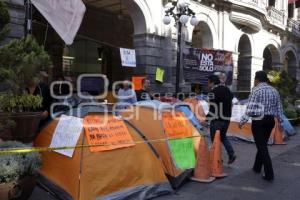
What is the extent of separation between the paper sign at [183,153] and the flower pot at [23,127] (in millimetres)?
2339

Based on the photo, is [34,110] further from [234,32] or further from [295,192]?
[234,32]

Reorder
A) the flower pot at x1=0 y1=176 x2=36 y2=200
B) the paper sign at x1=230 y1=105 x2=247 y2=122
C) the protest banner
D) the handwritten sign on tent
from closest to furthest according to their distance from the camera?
the flower pot at x1=0 y1=176 x2=36 y2=200 → the handwritten sign on tent → the paper sign at x1=230 y1=105 x2=247 y2=122 → the protest banner

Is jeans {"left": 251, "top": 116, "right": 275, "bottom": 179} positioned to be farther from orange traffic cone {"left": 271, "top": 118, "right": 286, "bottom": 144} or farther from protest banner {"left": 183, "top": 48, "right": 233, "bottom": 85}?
protest banner {"left": 183, "top": 48, "right": 233, "bottom": 85}

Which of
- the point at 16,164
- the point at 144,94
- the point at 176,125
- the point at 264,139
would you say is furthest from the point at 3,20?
the point at 144,94

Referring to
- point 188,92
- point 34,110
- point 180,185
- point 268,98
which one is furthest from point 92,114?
point 188,92

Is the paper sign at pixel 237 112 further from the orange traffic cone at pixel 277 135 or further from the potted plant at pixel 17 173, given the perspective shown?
the potted plant at pixel 17 173

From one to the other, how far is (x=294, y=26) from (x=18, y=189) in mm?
28660

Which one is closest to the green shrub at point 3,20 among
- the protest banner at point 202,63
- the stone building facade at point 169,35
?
the stone building facade at point 169,35

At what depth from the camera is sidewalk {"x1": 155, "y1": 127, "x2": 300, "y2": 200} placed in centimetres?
639

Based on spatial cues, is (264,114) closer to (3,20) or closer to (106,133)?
(106,133)

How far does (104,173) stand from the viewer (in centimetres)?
584

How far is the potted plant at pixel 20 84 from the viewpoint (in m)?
5.32

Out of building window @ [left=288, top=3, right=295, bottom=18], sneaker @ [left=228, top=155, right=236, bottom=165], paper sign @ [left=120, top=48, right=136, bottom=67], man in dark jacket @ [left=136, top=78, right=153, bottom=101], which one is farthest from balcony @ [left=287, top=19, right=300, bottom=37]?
sneaker @ [left=228, top=155, right=236, bottom=165]

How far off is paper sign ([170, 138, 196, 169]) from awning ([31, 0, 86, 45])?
264 centimetres
